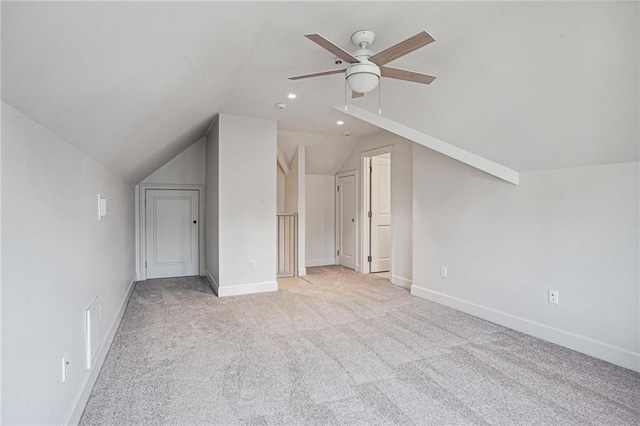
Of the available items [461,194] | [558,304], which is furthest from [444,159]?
[558,304]

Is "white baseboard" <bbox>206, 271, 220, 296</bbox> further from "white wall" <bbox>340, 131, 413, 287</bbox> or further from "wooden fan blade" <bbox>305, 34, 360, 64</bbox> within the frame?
"wooden fan blade" <bbox>305, 34, 360, 64</bbox>

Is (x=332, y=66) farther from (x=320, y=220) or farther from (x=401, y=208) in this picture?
(x=320, y=220)

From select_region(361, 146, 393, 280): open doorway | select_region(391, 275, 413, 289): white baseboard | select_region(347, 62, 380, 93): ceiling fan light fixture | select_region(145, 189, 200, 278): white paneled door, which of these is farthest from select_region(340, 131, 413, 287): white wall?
select_region(145, 189, 200, 278): white paneled door

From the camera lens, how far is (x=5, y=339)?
1.17 m

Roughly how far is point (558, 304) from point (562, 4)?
7.94ft

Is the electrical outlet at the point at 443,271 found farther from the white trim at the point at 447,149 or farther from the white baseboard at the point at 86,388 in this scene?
the white baseboard at the point at 86,388

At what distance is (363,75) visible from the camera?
240 centimetres

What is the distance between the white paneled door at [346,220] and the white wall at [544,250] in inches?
86.7

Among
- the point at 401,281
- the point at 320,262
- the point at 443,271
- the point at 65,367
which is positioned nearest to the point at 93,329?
the point at 65,367

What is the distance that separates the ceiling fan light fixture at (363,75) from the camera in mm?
2393

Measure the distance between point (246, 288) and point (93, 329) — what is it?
247cm

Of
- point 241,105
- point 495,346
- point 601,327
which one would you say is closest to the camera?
point 601,327

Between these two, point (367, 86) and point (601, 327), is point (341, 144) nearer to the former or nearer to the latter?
point (367, 86)

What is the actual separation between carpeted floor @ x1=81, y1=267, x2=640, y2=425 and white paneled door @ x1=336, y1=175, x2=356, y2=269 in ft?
8.89
